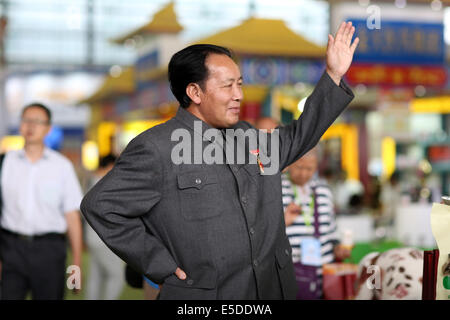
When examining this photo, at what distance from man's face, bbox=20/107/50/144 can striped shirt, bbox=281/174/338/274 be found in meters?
1.53

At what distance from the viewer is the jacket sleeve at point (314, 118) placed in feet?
7.43

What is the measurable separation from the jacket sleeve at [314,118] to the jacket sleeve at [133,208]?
0.49 meters

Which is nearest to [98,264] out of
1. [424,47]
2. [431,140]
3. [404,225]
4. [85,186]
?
[85,186]

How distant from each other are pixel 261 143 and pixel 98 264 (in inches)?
141

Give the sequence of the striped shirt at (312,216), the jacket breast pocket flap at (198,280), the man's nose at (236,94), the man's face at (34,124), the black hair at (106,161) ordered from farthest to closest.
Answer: the black hair at (106,161) → the man's face at (34,124) → the striped shirt at (312,216) → the man's nose at (236,94) → the jacket breast pocket flap at (198,280)

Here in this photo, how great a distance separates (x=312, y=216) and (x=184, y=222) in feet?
6.61

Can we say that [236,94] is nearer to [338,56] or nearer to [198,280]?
[338,56]

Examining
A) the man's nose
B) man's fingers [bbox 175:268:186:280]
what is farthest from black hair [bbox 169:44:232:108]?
man's fingers [bbox 175:268:186:280]

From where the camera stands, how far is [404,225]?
7301mm

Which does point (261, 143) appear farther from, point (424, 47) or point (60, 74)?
point (60, 74)

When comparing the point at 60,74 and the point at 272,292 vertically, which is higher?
the point at 60,74

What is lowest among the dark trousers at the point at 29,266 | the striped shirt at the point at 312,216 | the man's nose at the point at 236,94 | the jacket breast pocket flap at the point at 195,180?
the dark trousers at the point at 29,266

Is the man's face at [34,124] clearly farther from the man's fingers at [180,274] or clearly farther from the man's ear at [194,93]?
the man's fingers at [180,274]

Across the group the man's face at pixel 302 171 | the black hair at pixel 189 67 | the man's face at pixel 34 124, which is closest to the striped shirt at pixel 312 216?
the man's face at pixel 302 171
